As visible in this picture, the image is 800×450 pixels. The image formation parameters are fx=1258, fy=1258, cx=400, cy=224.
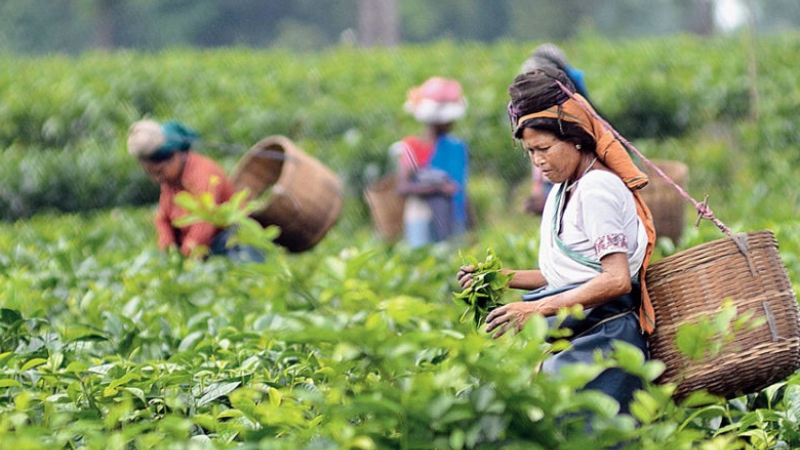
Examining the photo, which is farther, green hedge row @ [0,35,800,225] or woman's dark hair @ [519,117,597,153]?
green hedge row @ [0,35,800,225]

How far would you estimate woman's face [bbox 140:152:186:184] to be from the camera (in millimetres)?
6953

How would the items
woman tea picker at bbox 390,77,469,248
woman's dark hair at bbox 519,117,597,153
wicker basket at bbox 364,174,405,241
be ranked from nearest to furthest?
woman's dark hair at bbox 519,117,597,153
woman tea picker at bbox 390,77,469,248
wicker basket at bbox 364,174,405,241

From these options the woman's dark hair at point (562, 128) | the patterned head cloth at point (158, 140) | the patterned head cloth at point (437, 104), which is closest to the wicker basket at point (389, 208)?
the patterned head cloth at point (437, 104)

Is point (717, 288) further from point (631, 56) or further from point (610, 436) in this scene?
point (631, 56)

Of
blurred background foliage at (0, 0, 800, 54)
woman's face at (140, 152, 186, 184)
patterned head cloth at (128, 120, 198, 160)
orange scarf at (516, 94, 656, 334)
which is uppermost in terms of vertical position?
orange scarf at (516, 94, 656, 334)

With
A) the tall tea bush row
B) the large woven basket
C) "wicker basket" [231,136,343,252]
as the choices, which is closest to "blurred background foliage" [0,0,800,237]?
"wicker basket" [231,136,343,252]

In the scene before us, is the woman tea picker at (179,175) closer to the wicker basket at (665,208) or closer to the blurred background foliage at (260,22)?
the wicker basket at (665,208)

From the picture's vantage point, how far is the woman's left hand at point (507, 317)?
10.5ft

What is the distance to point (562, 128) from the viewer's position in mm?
3346

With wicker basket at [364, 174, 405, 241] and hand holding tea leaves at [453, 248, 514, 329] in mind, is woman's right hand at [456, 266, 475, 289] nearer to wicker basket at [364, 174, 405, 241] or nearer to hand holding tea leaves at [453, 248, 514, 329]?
hand holding tea leaves at [453, 248, 514, 329]

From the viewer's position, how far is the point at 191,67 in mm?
16281

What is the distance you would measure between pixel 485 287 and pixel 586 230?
0.31 m

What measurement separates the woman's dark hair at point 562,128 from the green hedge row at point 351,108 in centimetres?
790

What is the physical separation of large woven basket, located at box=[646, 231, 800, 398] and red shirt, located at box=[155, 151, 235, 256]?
3.78 meters
